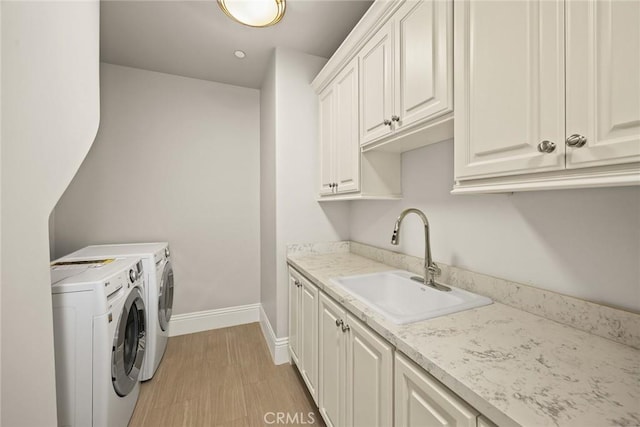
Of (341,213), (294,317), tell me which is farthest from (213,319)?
(341,213)

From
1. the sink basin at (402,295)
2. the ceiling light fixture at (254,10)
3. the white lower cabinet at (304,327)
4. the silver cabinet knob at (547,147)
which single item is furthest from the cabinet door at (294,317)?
the ceiling light fixture at (254,10)

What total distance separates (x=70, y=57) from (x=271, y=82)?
1417mm

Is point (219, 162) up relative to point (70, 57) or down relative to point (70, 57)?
down

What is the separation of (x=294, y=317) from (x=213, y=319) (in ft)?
4.37

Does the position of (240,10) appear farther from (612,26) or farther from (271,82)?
(612,26)

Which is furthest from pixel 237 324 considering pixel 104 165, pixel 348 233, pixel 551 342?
pixel 551 342

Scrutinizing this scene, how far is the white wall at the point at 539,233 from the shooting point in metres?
0.78

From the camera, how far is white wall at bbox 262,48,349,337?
213cm

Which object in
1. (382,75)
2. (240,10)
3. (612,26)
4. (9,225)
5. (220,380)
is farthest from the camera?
(220,380)

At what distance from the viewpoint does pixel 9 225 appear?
2.63 ft

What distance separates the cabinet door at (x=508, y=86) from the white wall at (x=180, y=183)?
7.78ft

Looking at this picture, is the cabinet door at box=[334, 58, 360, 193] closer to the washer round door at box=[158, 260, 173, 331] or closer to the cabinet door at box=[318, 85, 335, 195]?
the cabinet door at box=[318, 85, 335, 195]

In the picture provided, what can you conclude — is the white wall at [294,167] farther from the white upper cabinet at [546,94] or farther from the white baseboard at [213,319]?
the white upper cabinet at [546,94]

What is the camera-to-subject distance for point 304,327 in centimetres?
167
